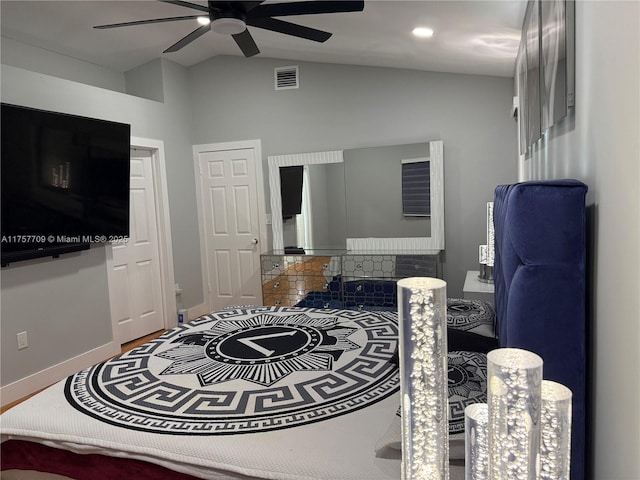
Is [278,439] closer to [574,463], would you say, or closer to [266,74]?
[574,463]

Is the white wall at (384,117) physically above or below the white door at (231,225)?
above

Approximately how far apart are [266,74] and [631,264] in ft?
14.9

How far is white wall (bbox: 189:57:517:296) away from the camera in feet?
13.3

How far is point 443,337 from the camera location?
600mm

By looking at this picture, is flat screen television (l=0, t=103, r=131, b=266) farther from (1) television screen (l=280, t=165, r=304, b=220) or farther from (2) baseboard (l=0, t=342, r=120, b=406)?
(1) television screen (l=280, t=165, r=304, b=220)

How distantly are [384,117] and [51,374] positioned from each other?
362 centimetres

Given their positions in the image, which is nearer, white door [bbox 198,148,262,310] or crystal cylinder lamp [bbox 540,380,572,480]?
crystal cylinder lamp [bbox 540,380,572,480]

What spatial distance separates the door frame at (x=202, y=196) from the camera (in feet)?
16.0

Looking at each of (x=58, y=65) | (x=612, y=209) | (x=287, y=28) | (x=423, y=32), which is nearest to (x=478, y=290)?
(x=423, y=32)

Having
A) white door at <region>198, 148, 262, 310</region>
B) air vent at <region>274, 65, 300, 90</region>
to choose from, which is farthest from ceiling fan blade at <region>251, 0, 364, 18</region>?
white door at <region>198, 148, 262, 310</region>

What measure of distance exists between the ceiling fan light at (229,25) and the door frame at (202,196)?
247 centimetres

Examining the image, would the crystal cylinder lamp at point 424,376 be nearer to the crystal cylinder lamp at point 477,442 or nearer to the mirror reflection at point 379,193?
the crystal cylinder lamp at point 477,442

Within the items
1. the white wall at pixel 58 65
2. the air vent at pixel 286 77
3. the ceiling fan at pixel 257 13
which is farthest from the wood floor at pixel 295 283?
the white wall at pixel 58 65

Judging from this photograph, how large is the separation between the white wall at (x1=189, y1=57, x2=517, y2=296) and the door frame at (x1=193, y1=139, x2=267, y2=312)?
79mm
